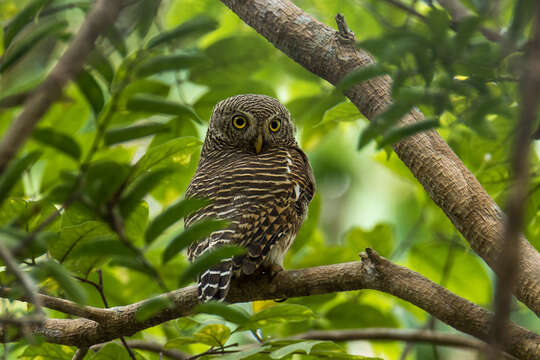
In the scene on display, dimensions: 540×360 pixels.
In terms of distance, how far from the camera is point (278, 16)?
7.34ft

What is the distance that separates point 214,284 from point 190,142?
45cm

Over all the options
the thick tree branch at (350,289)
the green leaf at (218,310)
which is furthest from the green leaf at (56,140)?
the thick tree branch at (350,289)

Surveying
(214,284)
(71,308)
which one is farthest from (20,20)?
(214,284)

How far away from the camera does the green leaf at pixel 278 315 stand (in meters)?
1.90

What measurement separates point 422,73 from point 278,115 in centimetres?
227

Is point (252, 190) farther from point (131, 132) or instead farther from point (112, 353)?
point (131, 132)

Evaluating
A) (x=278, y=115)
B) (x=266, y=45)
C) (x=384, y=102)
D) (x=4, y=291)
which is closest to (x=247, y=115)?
(x=278, y=115)

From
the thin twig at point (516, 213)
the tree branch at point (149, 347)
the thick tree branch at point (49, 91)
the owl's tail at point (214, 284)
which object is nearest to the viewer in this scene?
the thin twig at point (516, 213)

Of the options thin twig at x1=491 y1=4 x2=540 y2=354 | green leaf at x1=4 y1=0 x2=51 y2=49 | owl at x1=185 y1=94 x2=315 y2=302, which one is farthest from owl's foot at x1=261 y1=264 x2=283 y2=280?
thin twig at x1=491 y1=4 x2=540 y2=354

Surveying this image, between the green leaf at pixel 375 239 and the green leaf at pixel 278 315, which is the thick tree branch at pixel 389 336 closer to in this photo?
the green leaf at pixel 375 239

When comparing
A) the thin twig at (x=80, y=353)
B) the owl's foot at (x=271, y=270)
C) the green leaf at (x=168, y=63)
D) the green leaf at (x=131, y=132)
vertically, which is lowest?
the thin twig at (x=80, y=353)

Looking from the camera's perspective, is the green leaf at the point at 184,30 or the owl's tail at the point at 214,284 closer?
the green leaf at the point at 184,30

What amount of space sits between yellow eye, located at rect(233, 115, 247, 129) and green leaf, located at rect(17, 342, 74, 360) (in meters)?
1.64

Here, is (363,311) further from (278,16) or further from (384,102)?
(278,16)
